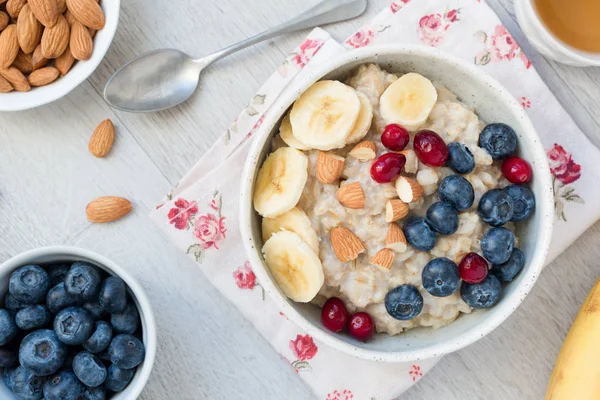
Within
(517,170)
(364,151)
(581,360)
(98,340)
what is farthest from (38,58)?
(581,360)

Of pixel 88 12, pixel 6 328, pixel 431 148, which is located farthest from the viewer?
pixel 88 12

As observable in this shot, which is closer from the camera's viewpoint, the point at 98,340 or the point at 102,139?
the point at 98,340

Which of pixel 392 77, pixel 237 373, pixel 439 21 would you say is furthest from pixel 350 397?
pixel 439 21

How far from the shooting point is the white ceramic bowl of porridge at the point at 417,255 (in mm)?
1041

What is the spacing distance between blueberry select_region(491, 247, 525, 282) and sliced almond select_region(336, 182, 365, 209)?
230 millimetres

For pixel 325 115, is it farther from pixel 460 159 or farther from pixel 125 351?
pixel 125 351

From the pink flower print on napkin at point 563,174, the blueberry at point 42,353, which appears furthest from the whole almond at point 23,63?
the pink flower print on napkin at point 563,174

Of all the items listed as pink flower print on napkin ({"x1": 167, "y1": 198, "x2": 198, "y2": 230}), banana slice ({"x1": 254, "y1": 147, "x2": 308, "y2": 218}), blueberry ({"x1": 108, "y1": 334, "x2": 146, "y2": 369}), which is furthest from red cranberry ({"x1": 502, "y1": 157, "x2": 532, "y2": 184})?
blueberry ({"x1": 108, "y1": 334, "x2": 146, "y2": 369})

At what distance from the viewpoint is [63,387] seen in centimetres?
109

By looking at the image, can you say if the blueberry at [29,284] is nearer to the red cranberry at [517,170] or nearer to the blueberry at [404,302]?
the blueberry at [404,302]

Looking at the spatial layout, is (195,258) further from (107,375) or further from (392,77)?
(392,77)

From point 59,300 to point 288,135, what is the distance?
44cm

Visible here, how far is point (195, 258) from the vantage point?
1.26 m

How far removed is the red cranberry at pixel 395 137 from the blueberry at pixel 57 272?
0.57m
